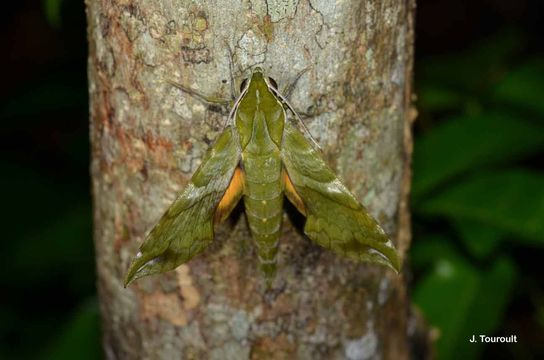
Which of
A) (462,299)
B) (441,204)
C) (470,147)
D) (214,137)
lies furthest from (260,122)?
(462,299)

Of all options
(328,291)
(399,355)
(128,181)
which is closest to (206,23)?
(128,181)

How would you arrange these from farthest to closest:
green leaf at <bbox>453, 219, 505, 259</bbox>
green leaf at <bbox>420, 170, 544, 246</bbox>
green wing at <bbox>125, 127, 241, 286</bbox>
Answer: green leaf at <bbox>453, 219, 505, 259</bbox> → green leaf at <bbox>420, 170, 544, 246</bbox> → green wing at <bbox>125, 127, 241, 286</bbox>

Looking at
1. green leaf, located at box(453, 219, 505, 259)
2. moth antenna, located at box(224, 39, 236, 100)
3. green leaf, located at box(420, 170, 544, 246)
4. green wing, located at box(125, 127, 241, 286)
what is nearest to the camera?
moth antenna, located at box(224, 39, 236, 100)

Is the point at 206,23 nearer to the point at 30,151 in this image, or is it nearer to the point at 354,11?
the point at 354,11

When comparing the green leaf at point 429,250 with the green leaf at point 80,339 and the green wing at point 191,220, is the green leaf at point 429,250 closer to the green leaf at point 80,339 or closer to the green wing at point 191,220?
the green leaf at point 80,339

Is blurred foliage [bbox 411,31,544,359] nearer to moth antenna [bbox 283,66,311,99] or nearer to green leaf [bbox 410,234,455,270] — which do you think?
green leaf [bbox 410,234,455,270]

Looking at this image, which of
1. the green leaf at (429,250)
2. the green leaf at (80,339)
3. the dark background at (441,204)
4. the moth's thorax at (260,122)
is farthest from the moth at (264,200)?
the green leaf at (80,339)

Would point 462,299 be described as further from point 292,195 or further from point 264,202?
point 264,202

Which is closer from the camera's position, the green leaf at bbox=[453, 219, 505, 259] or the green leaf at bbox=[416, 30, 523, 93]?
the green leaf at bbox=[453, 219, 505, 259]

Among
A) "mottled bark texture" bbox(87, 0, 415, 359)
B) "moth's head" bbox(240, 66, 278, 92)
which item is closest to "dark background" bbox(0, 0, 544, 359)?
"mottled bark texture" bbox(87, 0, 415, 359)
